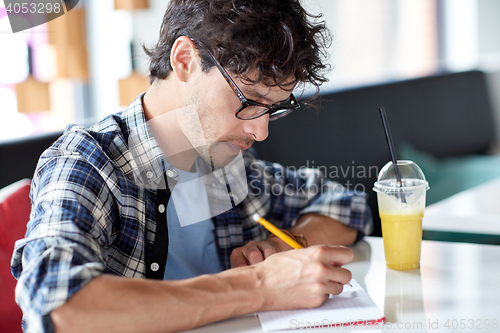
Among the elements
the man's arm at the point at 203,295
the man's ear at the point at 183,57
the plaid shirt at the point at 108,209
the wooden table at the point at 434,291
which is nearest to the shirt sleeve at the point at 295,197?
the plaid shirt at the point at 108,209

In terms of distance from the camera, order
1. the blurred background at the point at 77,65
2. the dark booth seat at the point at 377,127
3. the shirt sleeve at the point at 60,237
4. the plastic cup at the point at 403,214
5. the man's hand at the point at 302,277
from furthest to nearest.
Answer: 1. the blurred background at the point at 77,65
2. the dark booth seat at the point at 377,127
3. the plastic cup at the point at 403,214
4. the man's hand at the point at 302,277
5. the shirt sleeve at the point at 60,237

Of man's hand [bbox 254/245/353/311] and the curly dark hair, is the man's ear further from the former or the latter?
man's hand [bbox 254/245/353/311]

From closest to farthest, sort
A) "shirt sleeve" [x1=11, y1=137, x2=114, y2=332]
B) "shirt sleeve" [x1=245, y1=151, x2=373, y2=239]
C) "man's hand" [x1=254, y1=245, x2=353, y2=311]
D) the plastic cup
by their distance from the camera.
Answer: "shirt sleeve" [x1=11, y1=137, x2=114, y2=332]
"man's hand" [x1=254, y1=245, x2=353, y2=311]
the plastic cup
"shirt sleeve" [x1=245, y1=151, x2=373, y2=239]

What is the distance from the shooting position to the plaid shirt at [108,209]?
670mm

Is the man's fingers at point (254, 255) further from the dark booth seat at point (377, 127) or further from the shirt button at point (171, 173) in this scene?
the dark booth seat at point (377, 127)

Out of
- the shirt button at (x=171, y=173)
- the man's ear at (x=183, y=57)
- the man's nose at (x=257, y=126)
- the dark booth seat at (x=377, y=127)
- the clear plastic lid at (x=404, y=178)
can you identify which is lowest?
the dark booth seat at (x=377, y=127)

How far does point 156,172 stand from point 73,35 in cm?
154

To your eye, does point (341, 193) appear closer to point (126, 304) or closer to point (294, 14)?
point (294, 14)

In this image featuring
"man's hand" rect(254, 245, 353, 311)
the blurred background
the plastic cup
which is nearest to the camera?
"man's hand" rect(254, 245, 353, 311)

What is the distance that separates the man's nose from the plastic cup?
0.27 m

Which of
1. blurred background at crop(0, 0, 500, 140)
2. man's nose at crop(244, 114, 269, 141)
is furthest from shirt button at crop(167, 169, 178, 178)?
blurred background at crop(0, 0, 500, 140)

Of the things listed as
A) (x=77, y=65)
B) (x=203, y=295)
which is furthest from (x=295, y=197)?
(x=77, y=65)

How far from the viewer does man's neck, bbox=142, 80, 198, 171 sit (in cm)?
112

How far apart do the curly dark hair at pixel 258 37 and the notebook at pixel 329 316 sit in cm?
45
